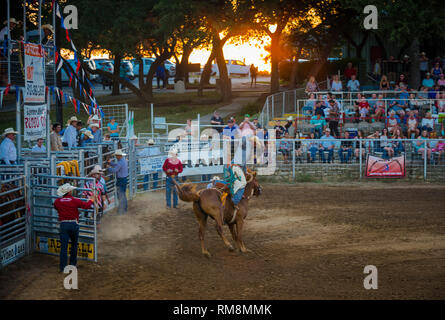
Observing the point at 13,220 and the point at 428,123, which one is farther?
the point at 428,123

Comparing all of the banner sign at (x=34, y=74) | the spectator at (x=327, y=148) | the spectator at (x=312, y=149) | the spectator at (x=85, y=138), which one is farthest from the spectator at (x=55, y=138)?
the spectator at (x=327, y=148)

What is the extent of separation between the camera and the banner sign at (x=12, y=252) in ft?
35.0

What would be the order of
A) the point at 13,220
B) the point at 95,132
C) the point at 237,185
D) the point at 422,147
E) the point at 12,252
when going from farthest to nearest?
the point at 422,147 → the point at 95,132 → the point at 237,185 → the point at 13,220 → the point at 12,252

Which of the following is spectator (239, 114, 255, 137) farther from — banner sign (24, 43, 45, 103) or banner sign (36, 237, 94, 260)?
banner sign (36, 237, 94, 260)

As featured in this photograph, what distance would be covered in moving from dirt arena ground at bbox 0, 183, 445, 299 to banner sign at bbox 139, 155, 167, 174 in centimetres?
188

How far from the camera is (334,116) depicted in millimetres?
24562

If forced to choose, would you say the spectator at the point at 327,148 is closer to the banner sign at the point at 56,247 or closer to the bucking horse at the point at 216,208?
the bucking horse at the point at 216,208

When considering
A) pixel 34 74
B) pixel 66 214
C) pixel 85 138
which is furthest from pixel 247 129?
pixel 66 214

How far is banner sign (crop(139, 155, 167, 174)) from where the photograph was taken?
18.7m

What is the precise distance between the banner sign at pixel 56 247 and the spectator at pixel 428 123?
633 inches

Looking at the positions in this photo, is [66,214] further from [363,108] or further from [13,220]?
[363,108]

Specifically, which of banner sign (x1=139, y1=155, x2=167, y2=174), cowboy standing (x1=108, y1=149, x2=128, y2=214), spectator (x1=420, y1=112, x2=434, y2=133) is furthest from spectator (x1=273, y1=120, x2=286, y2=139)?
cowboy standing (x1=108, y1=149, x2=128, y2=214)

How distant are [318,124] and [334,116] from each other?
0.96 meters

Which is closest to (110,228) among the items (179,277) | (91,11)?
(179,277)
